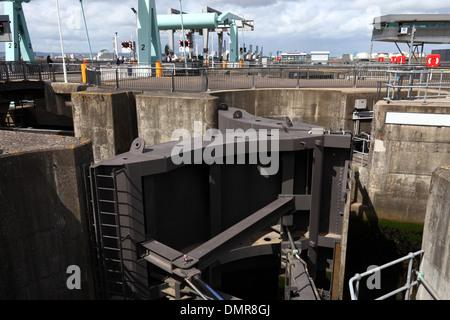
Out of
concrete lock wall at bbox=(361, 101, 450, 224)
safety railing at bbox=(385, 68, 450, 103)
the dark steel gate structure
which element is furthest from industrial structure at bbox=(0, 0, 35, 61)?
concrete lock wall at bbox=(361, 101, 450, 224)

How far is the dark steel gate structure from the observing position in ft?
20.6

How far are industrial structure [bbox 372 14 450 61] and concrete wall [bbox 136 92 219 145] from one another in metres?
44.3

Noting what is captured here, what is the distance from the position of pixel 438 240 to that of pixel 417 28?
51.4 m

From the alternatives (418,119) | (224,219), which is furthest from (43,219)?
(418,119)

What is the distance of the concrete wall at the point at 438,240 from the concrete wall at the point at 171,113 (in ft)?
23.5

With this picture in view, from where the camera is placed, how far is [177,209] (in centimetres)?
744

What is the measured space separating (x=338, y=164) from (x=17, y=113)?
18.0 metres

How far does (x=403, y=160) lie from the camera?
34.4 ft

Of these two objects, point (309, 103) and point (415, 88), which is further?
point (415, 88)
